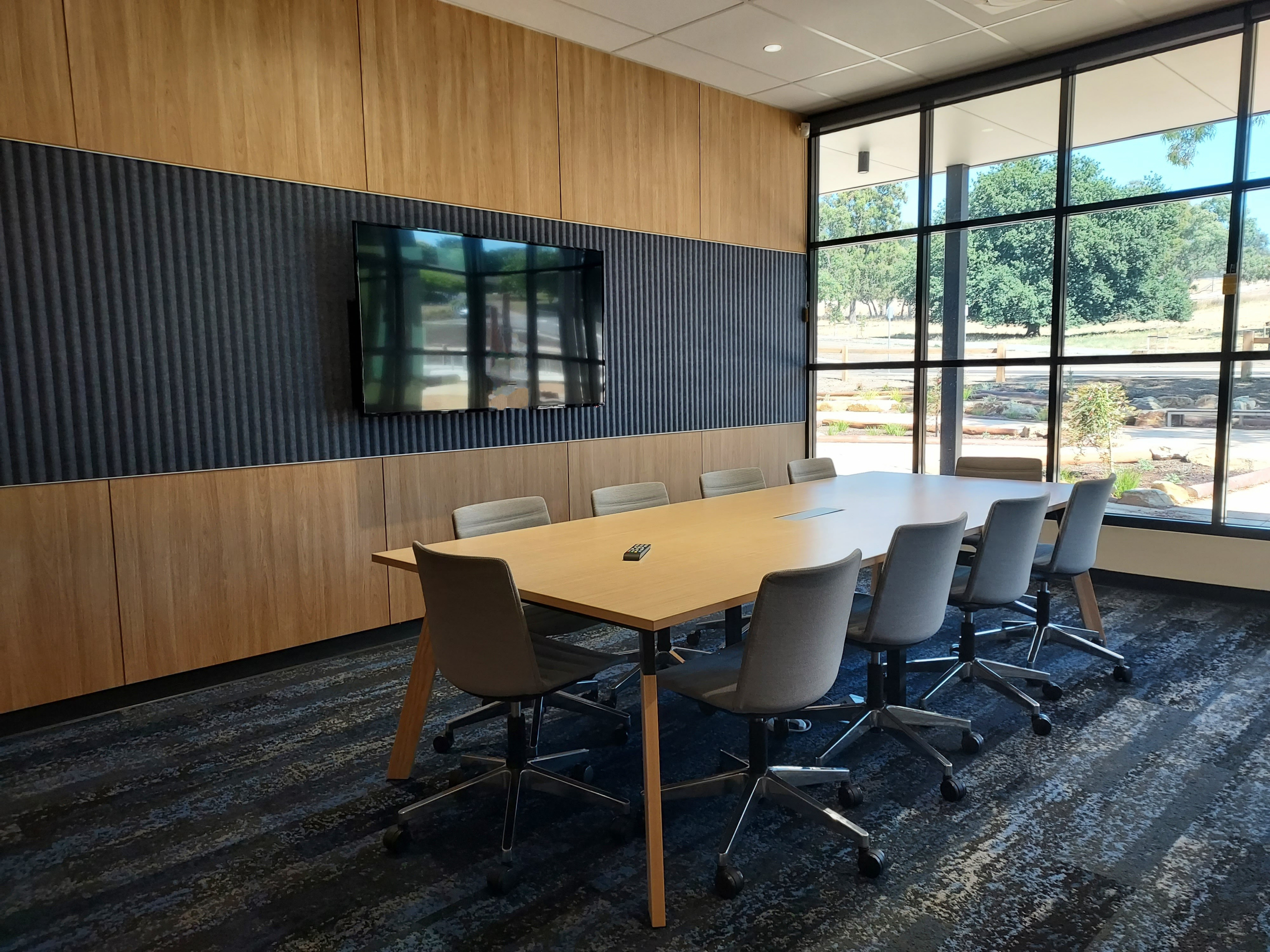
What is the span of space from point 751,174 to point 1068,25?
7.68ft

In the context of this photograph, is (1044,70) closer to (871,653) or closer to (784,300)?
(784,300)

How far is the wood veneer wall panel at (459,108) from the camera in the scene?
183 inches

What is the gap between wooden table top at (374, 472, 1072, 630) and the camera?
259cm

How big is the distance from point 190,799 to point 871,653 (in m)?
2.50

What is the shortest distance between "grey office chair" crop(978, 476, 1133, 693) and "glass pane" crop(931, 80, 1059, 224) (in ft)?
9.34

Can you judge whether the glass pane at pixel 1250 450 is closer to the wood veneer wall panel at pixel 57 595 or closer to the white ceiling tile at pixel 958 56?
the white ceiling tile at pixel 958 56

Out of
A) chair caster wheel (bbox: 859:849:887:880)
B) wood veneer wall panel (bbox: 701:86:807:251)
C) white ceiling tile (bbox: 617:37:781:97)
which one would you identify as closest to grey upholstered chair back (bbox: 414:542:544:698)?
chair caster wheel (bbox: 859:849:887:880)

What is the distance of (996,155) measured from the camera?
6375 millimetres

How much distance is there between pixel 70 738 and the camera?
3.66m

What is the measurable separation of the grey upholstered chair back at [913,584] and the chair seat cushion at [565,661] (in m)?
0.90

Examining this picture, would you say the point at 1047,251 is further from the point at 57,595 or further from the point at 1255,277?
the point at 57,595

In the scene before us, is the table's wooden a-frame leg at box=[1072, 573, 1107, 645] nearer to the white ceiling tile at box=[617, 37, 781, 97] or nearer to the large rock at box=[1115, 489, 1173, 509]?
the large rock at box=[1115, 489, 1173, 509]

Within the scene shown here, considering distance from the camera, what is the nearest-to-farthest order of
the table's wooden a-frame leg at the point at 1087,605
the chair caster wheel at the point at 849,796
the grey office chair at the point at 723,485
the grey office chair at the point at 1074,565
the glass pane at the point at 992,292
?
the chair caster wheel at the point at 849,796
the grey office chair at the point at 1074,565
the table's wooden a-frame leg at the point at 1087,605
the grey office chair at the point at 723,485
the glass pane at the point at 992,292

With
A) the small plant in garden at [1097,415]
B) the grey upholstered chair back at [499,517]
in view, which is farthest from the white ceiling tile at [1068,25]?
the grey upholstered chair back at [499,517]
